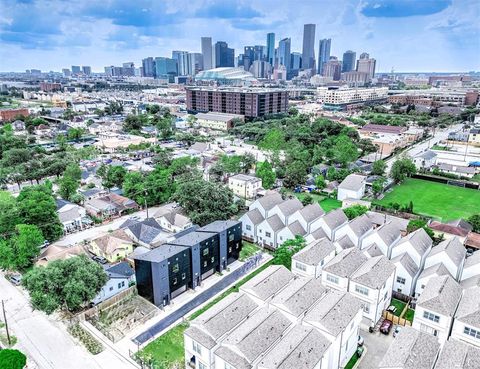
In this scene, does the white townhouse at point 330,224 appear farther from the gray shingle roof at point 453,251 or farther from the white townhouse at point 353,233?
the gray shingle roof at point 453,251

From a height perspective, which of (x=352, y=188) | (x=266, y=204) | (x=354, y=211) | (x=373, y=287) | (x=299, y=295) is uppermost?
(x=266, y=204)

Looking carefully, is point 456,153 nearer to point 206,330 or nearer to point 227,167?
point 227,167

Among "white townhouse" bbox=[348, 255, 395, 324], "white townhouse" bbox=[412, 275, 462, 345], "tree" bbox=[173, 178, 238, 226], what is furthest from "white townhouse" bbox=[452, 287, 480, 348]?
"tree" bbox=[173, 178, 238, 226]

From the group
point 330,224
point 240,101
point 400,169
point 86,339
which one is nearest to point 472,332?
point 330,224

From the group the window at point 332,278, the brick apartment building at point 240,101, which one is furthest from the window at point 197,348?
the brick apartment building at point 240,101

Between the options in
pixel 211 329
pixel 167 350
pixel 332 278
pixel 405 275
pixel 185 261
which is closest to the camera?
pixel 211 329

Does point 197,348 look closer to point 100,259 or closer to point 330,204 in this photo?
point 100,259
